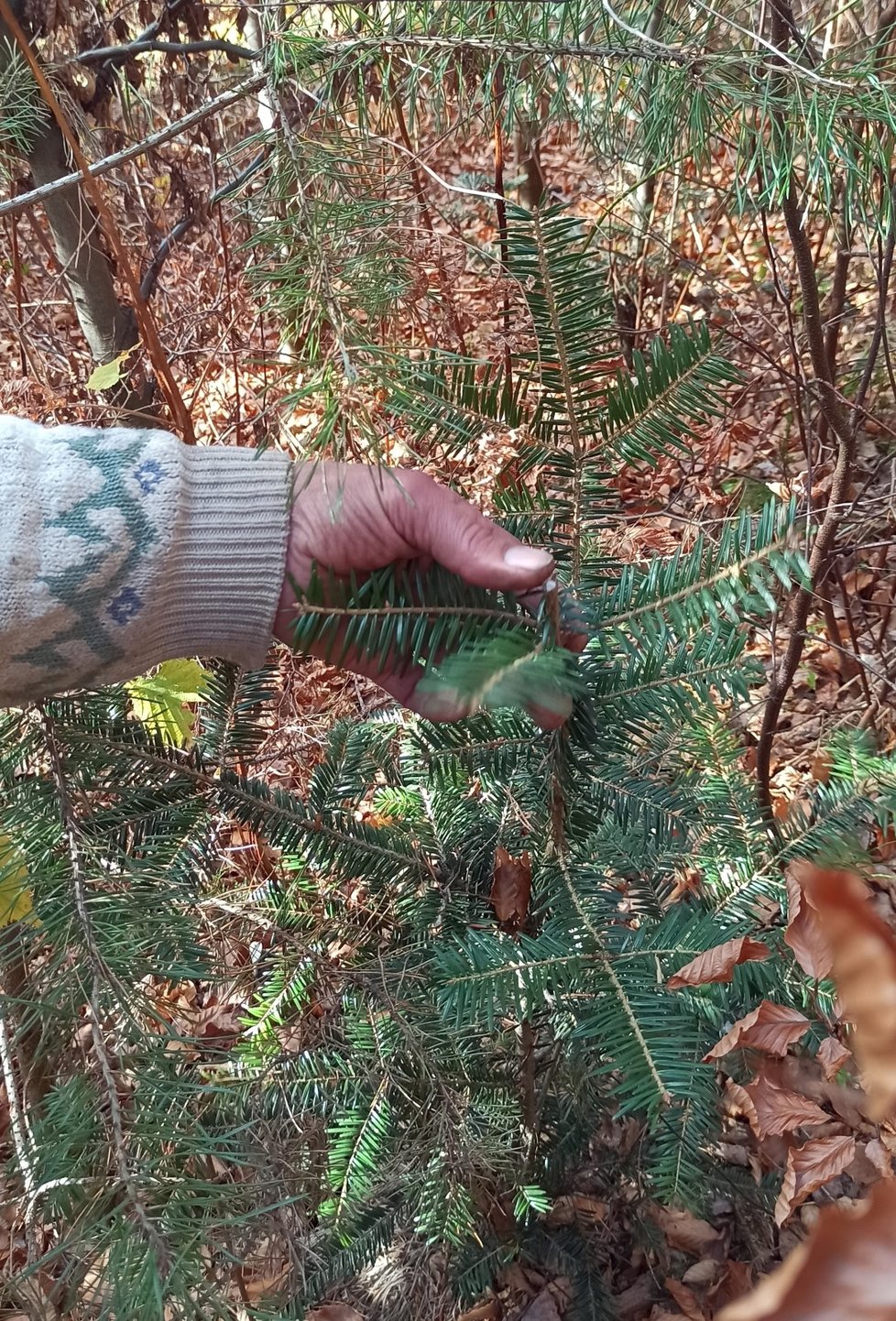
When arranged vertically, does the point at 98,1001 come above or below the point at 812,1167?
above

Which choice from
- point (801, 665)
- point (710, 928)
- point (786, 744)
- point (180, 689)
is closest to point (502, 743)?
point (710, 928)

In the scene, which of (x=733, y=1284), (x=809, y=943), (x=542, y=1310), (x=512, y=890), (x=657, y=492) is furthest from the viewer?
(x=657, y=492)

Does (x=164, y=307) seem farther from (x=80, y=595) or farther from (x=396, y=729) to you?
(x=80, y=595)

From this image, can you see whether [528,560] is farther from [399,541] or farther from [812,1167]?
[812,1167]

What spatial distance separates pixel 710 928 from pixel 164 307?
2.22 m

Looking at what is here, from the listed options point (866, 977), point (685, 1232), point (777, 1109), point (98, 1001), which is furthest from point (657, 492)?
point (866, 977)

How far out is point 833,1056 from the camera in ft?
1.88

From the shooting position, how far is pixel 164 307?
7.30 feet

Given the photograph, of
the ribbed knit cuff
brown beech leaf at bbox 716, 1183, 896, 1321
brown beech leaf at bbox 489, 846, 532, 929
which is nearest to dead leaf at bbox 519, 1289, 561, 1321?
brown beech leaf at bbox 489, 846, 532, 929

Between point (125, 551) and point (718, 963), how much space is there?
542 mm

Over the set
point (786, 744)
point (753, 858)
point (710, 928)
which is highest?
point (710, 928)

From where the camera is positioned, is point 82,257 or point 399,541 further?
point 82,257

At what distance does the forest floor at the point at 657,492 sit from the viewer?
3.33 feet

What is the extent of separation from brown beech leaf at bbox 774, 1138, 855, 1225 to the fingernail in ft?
1.45
